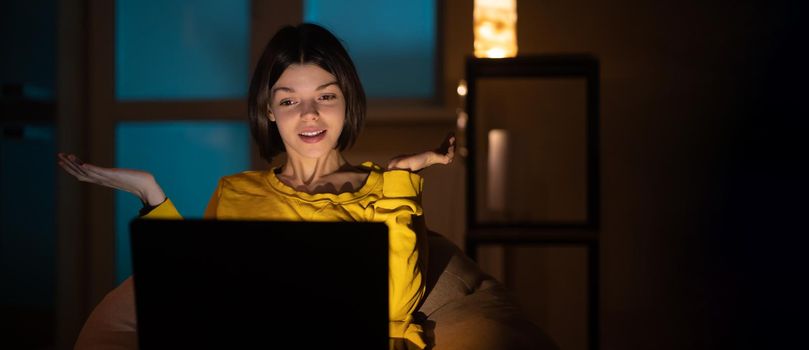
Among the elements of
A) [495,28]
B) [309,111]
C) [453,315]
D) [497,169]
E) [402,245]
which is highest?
[495,28]

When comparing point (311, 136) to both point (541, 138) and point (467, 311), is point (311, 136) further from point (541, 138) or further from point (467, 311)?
point (541, 138)

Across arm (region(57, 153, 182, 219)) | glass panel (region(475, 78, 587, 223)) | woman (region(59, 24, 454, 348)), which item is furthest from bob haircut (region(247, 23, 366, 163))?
glass panel (region(475, 78, 587, 223))

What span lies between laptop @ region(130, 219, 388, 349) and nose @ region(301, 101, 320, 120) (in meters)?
0.45

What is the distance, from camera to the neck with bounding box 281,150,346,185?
123 cm

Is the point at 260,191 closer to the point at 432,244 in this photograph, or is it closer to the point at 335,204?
the point at 335,204

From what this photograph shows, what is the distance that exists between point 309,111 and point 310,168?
0.34ft

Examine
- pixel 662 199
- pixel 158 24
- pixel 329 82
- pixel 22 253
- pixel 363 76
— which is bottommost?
pixel 22 253

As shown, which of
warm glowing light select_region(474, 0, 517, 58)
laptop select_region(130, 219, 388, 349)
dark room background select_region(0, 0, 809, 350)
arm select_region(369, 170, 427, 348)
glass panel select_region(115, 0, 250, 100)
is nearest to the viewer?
laptop select_region(130, 219, 388, 349)

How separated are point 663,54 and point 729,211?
1.80ft

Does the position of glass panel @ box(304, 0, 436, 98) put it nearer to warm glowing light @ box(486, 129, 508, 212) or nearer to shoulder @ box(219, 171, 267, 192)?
warm glowing light @ box(486, 129, 508, 212)

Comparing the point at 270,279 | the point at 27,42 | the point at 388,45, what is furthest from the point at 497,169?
the point at 27,42

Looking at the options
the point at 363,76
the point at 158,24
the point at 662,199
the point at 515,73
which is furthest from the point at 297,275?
the point at 158,24

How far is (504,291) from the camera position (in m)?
1.46

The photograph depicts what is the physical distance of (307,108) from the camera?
3.90 feet
